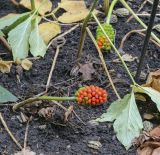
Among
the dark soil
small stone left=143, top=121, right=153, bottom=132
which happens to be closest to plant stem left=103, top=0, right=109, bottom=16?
the dark soil

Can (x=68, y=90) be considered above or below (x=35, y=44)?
below

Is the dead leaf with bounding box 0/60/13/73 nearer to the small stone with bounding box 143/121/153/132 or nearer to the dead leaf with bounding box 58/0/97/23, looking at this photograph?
the dead leaf with bounding box 58/0/97/23

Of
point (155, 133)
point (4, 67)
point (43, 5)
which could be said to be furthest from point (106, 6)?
point (155, 133)

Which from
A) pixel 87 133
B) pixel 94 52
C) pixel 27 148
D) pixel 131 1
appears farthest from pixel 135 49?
pixel 27 148

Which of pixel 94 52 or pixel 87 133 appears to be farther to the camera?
pixel 94 52

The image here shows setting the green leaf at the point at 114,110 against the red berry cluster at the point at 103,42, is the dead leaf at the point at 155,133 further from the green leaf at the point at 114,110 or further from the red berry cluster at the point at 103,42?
the red berry cluster at the point at 103,42

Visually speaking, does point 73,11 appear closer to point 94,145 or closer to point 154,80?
point 154,80

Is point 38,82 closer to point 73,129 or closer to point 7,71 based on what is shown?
point 7,71
